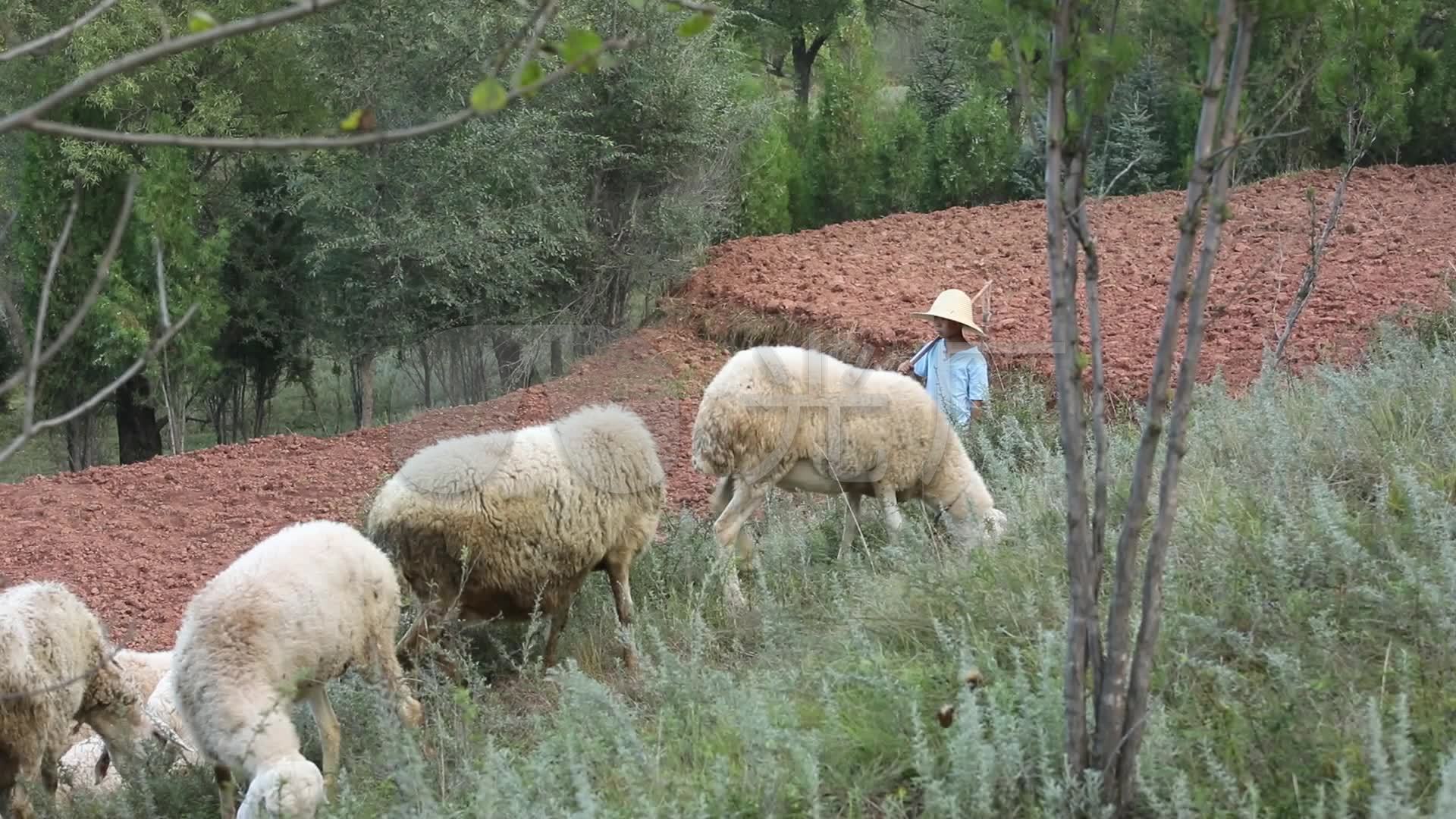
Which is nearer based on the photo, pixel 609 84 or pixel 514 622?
pixel 514 622

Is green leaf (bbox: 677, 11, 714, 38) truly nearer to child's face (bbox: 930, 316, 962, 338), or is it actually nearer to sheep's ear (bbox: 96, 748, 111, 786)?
sheep's ear (bbox: 96, 748, 111, 786)

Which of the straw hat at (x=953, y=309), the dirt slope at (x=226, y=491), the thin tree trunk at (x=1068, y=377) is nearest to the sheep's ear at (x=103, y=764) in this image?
the dirt slope at (x=226, y=491)

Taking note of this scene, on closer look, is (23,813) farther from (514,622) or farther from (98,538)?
Answer: (98,538)

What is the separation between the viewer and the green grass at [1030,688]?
3355 mm

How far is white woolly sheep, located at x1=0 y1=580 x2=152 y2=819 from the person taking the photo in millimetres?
6129

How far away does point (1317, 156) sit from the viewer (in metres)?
19.9

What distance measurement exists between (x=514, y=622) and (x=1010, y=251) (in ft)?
33.1

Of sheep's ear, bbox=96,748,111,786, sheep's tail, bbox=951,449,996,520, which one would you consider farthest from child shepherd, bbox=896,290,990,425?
sheep's ear, bbox=96,748,111,786

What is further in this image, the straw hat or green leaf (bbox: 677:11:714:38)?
the straw hat

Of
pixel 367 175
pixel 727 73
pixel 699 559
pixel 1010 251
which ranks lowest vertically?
pixel 699 559

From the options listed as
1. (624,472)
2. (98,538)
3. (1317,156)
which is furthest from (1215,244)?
(1317,156)

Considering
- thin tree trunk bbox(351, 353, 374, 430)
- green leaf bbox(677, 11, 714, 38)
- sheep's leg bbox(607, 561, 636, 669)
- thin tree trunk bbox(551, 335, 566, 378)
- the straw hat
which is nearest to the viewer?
green leaf bbox(677, 11, 714, 38)

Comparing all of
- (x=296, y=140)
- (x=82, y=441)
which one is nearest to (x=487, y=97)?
(x=296, y=140)

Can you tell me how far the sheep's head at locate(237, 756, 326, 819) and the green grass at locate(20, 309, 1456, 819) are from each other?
0.23 m
